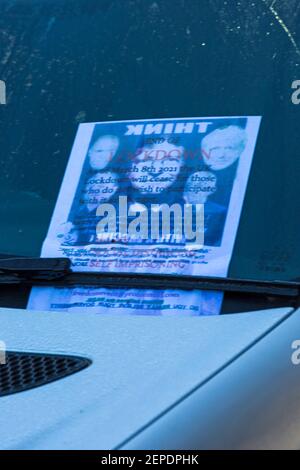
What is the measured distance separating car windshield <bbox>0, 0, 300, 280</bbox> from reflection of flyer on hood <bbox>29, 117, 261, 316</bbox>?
0.14 ft

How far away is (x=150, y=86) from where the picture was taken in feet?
8.89

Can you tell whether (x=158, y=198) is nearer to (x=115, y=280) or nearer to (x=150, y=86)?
(x=115, y=280)

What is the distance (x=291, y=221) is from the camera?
7.67ft

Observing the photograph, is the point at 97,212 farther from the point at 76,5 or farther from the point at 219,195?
the point at 76,5

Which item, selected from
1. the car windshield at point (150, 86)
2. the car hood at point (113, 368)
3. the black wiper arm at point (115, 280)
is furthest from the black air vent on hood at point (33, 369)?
the car windshield at point (150, 86)

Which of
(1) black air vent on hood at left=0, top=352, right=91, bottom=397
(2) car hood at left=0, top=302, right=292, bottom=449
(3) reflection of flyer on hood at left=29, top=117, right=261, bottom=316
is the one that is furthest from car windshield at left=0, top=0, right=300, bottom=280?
(1) black air vent on hood at left=0, top=352, right=91, bottom=397

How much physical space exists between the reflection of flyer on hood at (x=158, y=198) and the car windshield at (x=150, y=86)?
0.04 metres

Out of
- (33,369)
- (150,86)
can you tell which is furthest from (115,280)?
(150,86)

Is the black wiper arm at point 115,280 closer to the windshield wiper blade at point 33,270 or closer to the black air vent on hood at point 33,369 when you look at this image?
the windshield wiper blade at point 33,270

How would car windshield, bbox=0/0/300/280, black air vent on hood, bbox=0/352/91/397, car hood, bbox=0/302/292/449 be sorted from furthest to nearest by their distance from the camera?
car windshield, bbox=0/0/300/280, black air vent on hood, bbox=0/352/91/397, car hood, bbox=0/302/292/449

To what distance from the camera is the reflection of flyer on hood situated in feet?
7.88

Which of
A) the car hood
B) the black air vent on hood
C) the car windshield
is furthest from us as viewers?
the car windshield

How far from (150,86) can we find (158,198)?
16.0 inches

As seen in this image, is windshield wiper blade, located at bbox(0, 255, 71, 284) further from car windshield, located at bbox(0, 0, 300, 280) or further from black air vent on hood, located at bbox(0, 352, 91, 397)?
black air vent on hood, located at bbox(0, 352, 91, 397)
